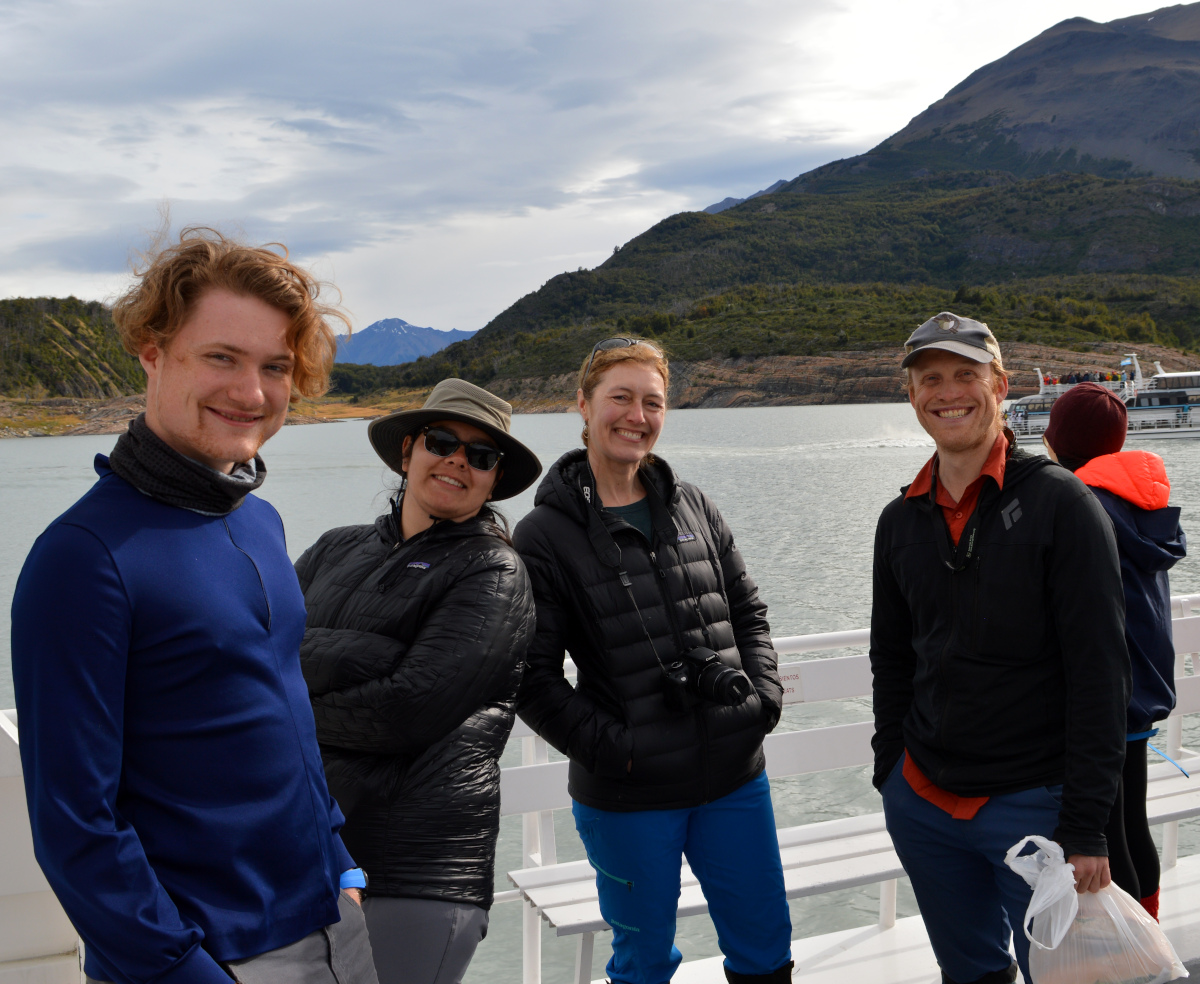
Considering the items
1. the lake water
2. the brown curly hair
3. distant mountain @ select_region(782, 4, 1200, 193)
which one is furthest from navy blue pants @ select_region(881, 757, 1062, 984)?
distant mountain @ select_region(782, 4, 1200, 193)

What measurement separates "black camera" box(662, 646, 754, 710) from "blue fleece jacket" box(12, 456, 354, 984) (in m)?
0.84

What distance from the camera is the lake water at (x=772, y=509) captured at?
427 cm

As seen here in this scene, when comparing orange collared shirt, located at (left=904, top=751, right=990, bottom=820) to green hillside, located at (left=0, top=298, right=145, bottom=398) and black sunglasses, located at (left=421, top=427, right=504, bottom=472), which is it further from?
green hillside, located at (left=0, top=298, right=145, bottom=398)

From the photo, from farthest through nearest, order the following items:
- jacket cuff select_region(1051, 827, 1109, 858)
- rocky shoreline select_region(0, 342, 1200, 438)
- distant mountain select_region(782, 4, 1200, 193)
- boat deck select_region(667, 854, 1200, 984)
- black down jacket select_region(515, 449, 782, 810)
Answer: distant mountain select_region(782, 4, 1200, 193)
rocky shoreline select_region(0, 342, 1200, 438)
boat deck select_region(667, 854, 1200, 984)
black down jacket select_region(515, 449, 782, 810)
jacket cuff select_region(1051, 827, 1109, 858)

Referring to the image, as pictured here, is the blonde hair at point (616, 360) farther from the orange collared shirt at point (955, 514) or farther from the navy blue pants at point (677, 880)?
the navy blue pants at point (677, 880)

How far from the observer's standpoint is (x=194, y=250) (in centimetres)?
→ 112

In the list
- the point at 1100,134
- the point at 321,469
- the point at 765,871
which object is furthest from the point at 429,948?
the point at 1100,134

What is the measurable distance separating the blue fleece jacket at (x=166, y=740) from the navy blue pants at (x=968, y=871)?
121 cm

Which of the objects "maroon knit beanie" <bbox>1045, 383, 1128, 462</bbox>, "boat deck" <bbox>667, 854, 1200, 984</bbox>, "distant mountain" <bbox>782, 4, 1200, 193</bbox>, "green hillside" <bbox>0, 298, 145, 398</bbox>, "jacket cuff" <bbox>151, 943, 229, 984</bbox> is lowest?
"boat deck" <bbox>667, 854, 1200, 984</bbox>

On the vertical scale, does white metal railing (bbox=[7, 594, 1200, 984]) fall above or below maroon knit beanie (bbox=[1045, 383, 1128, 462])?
below

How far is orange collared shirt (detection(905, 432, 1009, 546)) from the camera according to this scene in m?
1.76

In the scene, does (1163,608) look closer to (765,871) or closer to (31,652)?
(765,871)

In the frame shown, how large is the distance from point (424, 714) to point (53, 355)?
99806 mm

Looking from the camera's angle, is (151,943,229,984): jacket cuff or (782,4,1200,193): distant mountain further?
(782,4,1200,193): distant mountain
